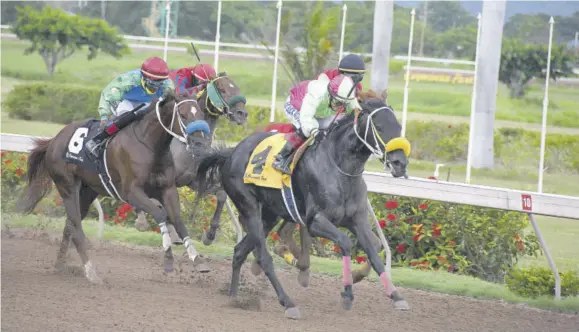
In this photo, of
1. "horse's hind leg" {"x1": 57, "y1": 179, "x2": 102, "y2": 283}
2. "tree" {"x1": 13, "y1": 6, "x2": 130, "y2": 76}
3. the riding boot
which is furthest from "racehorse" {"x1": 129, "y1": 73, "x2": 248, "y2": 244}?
"tree" {"x1": 13, "y1": 6, "x2": 130, "y2": 76}

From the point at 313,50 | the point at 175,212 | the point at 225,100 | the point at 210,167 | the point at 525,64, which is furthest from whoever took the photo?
the point at 525,64

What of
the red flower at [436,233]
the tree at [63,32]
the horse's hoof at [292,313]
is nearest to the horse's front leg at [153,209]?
the horse's hoof at [292,313]

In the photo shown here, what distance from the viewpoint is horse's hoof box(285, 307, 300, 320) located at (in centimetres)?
718

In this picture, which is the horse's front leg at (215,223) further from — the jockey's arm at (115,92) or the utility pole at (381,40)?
the utility pole at (381,40)

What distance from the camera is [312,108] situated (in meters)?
7.34

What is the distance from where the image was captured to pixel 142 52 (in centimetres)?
2716

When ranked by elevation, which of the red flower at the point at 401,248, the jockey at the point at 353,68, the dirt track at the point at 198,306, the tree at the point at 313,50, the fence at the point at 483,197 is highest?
the tree at the point at 313,50

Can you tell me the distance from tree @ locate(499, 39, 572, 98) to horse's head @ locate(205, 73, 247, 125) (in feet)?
36.2

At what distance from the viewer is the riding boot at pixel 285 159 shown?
24.5ft

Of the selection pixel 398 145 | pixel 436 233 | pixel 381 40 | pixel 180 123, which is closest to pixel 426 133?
pixel 381 40

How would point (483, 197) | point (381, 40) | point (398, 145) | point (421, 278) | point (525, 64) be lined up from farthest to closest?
point (525, 64) < point (381, 40) < point (421, 278) < point (483, 197) < point (398, 145)

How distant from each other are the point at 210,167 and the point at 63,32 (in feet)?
54.2

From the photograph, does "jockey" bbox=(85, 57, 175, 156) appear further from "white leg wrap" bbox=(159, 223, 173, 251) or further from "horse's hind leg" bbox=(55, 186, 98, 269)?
"white leg wrap" bbox=(159, 223, 173, 251)

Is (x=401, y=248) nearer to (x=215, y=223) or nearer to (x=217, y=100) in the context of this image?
(x=215, y=223)
